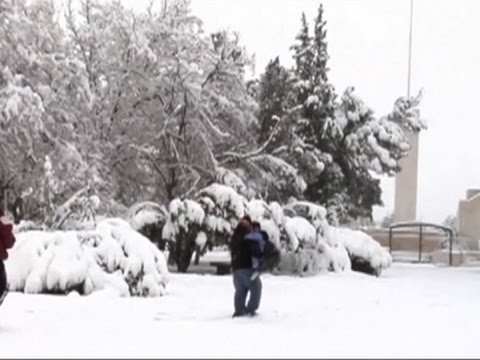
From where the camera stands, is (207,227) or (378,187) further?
(378,187)

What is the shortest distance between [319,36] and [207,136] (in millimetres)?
6500

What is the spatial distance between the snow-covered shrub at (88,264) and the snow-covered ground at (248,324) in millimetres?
725

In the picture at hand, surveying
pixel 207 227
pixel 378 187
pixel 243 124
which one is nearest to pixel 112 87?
pixel 243 124

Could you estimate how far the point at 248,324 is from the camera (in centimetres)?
1280

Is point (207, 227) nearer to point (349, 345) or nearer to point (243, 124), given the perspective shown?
point (243, 124)

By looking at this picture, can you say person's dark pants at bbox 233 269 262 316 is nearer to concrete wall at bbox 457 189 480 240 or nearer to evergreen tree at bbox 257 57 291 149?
evergreen tree at bbox 257 57 291 149

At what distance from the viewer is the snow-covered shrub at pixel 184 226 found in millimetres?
24734

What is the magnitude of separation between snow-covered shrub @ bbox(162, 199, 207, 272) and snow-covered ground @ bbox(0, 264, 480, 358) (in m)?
4.77

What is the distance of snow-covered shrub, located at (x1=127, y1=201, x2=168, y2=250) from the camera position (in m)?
24.8

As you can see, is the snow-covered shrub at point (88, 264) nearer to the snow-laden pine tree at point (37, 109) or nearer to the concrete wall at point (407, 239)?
the snow-laden pine tree at point (37, 109)

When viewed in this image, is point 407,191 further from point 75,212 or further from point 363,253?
point 75,212

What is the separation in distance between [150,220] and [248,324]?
1241cm

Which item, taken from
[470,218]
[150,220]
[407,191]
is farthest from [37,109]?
[470,218]

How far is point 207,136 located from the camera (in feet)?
96.5
